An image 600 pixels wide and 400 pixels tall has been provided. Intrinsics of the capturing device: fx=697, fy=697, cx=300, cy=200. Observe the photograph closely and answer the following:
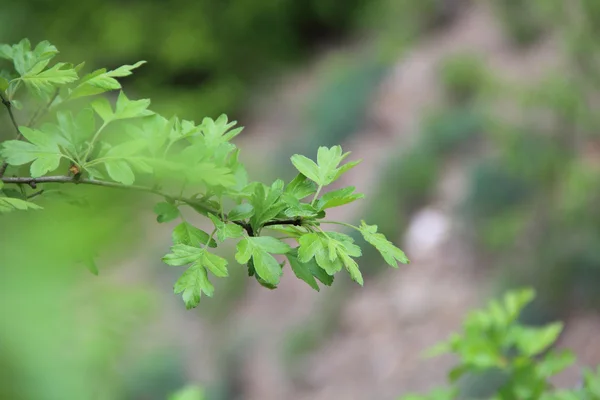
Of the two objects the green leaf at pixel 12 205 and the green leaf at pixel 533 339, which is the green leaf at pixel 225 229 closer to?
the green leaf at pixel 12 205

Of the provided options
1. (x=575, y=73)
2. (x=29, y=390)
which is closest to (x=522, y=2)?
(x=575, y=73)

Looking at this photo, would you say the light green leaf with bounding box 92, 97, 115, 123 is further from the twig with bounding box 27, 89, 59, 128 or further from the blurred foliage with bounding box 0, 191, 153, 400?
the blurred foliage with bounding box 0, 191, 153, 400

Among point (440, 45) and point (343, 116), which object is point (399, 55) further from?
point (343, 116)

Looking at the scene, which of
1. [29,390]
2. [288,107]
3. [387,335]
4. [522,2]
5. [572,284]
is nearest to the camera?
[29,390]

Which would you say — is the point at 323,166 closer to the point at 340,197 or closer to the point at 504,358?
the point at 340,197

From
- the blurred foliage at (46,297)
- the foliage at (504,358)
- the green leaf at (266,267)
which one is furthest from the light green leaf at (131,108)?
the foliage at (504,358)
